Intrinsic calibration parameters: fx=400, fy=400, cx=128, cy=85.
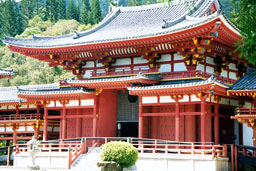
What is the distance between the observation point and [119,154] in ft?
66.6

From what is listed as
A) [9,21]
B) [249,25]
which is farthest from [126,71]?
[9,21]

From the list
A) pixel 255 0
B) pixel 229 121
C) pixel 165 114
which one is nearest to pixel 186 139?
Result: pixel 165 114

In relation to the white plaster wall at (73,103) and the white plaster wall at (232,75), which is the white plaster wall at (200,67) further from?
the white plaster wall at (73,103)

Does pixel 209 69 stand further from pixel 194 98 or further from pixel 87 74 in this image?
pixel 87 74

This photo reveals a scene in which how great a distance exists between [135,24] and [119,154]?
45.0ft

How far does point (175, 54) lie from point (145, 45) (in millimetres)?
2148

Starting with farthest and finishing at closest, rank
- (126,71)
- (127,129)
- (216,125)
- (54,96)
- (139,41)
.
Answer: (127,129)
(54,96)
(126,71)
(139,41)
(216,125)

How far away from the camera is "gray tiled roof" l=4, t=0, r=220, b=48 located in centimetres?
2753

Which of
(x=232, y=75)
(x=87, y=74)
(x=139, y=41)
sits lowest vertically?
(x=232, y=75)

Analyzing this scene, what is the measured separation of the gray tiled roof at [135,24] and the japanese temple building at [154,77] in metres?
0.08

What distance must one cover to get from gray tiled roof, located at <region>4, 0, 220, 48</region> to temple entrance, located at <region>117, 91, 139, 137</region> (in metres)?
4.73

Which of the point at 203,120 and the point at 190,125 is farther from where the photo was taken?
the point at 190,125

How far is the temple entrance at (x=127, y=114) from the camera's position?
29.3 m

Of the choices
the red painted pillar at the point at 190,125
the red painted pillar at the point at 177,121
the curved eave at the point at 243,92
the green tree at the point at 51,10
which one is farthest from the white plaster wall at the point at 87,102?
the green tree at the point at 51,10
